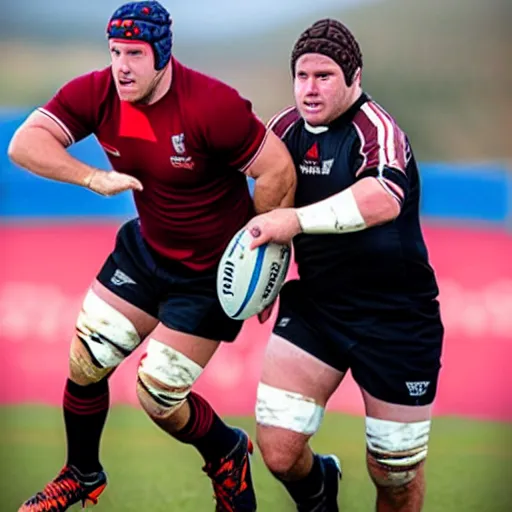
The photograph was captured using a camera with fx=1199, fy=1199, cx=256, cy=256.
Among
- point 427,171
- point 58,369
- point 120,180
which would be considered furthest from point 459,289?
point 120,180

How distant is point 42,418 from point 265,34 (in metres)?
1.92

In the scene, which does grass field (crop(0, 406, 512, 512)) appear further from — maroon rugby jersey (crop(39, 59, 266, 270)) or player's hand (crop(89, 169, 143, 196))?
player's hand (crop(89, 169, 143, 196))

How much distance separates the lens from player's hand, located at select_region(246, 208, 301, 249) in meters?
3.53

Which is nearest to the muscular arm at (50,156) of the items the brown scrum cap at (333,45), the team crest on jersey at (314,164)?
the team crest on jersey at (314,164)

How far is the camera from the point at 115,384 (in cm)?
545

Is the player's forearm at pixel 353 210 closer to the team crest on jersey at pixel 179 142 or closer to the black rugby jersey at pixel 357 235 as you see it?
the black rugby jersey at pixel 357 235

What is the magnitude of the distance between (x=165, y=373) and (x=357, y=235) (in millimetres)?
763

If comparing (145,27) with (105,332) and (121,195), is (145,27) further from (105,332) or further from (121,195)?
(121,195)

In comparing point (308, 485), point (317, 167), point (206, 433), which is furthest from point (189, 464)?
point (317, 167)

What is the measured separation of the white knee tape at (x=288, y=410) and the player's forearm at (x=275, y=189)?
58 cm

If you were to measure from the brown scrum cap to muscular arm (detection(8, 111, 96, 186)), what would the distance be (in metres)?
0.76

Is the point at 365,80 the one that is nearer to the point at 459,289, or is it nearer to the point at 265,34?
the point at 265,34

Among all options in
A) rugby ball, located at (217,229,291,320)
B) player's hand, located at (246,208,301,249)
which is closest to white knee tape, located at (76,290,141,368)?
rugby ball, located at (217,229,291,320)

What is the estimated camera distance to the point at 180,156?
373cm
